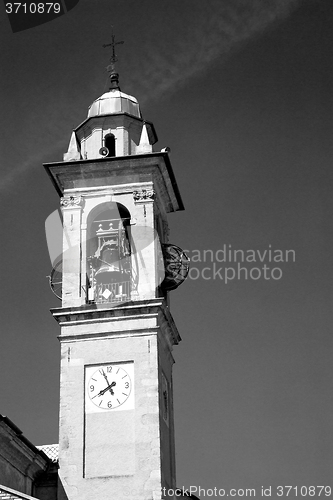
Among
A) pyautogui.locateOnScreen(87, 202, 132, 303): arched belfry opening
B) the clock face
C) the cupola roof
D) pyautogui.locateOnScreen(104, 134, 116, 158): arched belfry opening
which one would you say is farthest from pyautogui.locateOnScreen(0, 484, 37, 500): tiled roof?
the cupola roof

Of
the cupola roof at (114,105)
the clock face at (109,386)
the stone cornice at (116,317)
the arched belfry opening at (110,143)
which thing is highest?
the cupola roof at (114,105)

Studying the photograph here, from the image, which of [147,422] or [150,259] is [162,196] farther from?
[147,422]

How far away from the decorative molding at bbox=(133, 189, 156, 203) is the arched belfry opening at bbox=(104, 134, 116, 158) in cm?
157

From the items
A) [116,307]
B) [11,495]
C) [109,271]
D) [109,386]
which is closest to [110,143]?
[109,271]

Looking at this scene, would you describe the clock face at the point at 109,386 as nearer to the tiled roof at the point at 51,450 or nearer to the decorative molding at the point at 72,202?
the decorative molding at the point at 72,202

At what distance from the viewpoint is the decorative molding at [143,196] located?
2877cm

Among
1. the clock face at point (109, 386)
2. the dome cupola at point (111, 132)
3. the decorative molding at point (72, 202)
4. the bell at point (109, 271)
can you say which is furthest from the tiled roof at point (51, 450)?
the dome cupola at point (111, 132)

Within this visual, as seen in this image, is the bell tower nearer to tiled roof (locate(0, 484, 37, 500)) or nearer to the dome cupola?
the dome cupola

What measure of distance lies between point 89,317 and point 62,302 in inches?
33.0

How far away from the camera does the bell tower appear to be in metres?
25.8

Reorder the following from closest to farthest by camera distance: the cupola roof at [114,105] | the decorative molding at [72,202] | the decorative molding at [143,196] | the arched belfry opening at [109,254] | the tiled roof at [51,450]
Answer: the arched belfry opening at [109,254], the decorative molding at [143,196], the decorative molding at [72,202], the cupola roof at [114,105], the tiled roof at [51,450]

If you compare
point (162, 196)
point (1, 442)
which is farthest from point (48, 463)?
point (162, 196)

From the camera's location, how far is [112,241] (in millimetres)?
28875

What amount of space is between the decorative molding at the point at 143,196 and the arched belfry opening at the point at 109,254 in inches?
19.7
